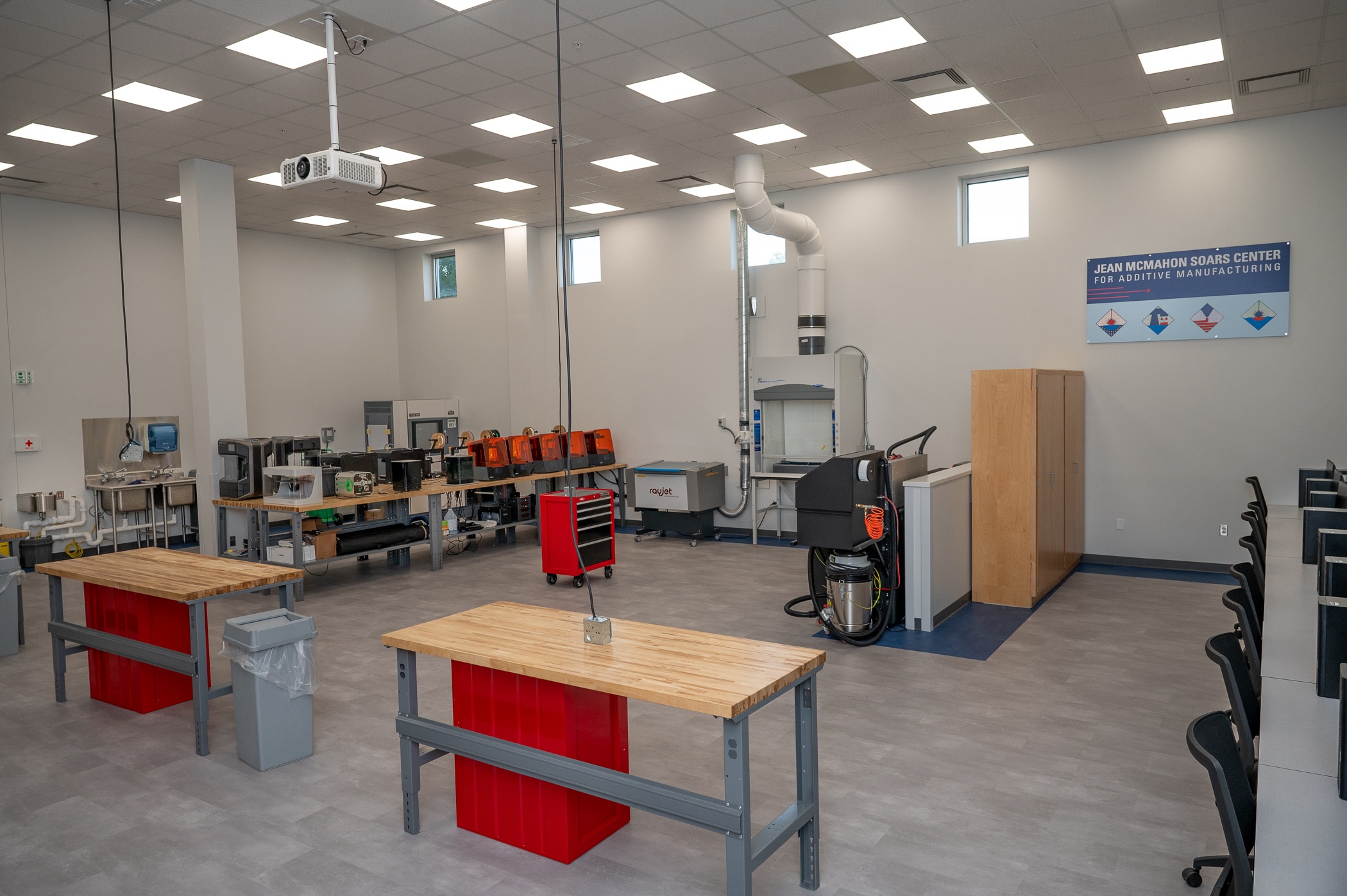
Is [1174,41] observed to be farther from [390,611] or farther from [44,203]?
[44,203]

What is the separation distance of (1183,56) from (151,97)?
6.42m

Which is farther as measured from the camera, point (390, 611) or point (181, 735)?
point (390, 611)

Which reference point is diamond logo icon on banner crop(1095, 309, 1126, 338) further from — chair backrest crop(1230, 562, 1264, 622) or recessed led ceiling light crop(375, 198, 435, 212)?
recessed led ceiling light crop(375, 198, 435, 212)

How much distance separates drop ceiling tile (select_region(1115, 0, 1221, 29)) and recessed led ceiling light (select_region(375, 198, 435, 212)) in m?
6.31

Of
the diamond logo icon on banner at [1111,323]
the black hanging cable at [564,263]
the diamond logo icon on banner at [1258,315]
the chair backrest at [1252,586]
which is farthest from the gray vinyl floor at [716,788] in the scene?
the diamond logo icon on banner at [1111,323]

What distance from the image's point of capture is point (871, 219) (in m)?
7.94

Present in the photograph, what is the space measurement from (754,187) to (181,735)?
217 inches

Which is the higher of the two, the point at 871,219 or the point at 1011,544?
the point at 871,219

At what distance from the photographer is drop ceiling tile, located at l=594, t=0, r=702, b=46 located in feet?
Answer: 14.4

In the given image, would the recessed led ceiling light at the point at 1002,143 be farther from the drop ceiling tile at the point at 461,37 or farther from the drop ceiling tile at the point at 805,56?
the drop ceiling tile at the point at 461,37

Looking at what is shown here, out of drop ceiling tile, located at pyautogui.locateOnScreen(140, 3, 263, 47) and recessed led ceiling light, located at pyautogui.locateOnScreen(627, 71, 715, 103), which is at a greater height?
recessed led ceiling light, located at pyautogui.locateOnScreen(627, 71, 715, 103)

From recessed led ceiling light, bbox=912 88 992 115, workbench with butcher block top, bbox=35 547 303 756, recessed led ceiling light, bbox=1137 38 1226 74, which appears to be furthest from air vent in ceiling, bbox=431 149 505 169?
recessed led ceiling light, bbox=1137 38 1226 74

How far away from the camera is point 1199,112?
6148 mm

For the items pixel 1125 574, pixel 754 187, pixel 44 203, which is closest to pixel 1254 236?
pixel 1125 574
